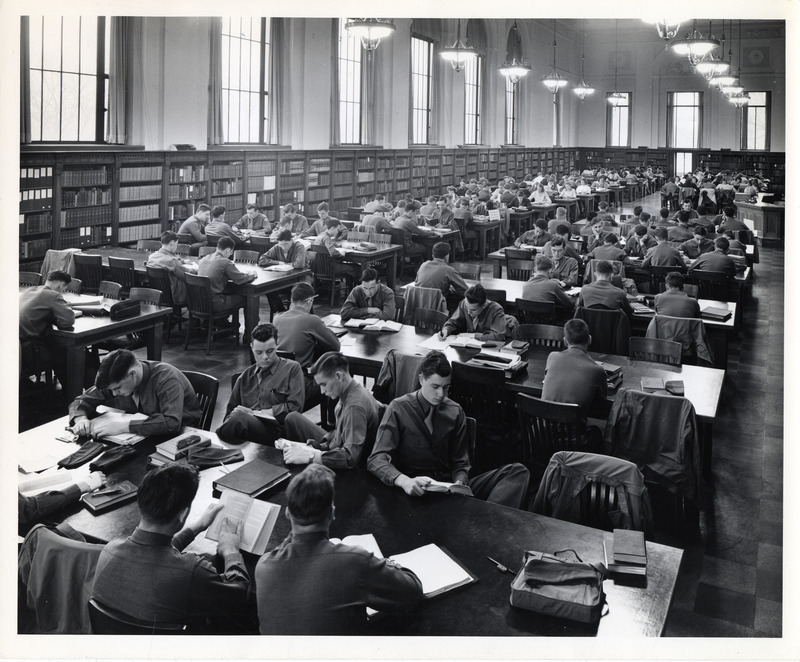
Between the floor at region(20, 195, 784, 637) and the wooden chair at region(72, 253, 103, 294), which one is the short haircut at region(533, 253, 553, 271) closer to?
the floor at region(20, 195, 784, 637)

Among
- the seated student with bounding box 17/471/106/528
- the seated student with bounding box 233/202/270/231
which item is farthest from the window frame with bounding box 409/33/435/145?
the seated student with bounding box 17/471/106/528

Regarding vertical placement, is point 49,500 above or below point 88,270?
below

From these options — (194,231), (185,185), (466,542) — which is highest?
(185,185)

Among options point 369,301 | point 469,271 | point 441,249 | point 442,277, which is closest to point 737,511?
point 369,301

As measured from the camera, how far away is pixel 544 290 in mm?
5988

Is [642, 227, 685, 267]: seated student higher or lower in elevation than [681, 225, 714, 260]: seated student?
lower

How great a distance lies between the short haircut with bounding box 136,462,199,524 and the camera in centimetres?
216

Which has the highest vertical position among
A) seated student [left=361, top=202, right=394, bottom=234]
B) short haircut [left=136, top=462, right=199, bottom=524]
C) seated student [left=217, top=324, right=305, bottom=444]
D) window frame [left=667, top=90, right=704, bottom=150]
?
window frame [left=667, top=90, right=704, bottom=150]

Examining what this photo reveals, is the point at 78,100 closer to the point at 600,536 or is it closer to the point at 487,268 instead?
the point at 487,268

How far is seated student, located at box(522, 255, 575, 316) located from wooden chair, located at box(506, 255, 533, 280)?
6.80ft

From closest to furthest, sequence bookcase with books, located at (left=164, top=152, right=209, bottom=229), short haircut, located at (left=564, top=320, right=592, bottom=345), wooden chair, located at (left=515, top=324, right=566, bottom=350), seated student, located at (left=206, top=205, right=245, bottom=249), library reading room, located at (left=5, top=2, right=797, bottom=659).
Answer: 1. library reading room, located at (left=5, top=2, right=797, bottom=659)
2. short haircut, located at (left=564, top=320, right=592, bottom=345)
3. wooden chair, located at (left=515, top=324, right=566, bottom=350)
4. seated student, located at (left=206, top=205, right=245, bottom=249)
5. bookcase with books, located at (left=164, top=152, right=209, bottom=229)

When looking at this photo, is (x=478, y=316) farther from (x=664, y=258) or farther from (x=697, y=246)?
(x=697, y=246)

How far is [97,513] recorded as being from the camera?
2631mm

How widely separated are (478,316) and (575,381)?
135 centimetres
